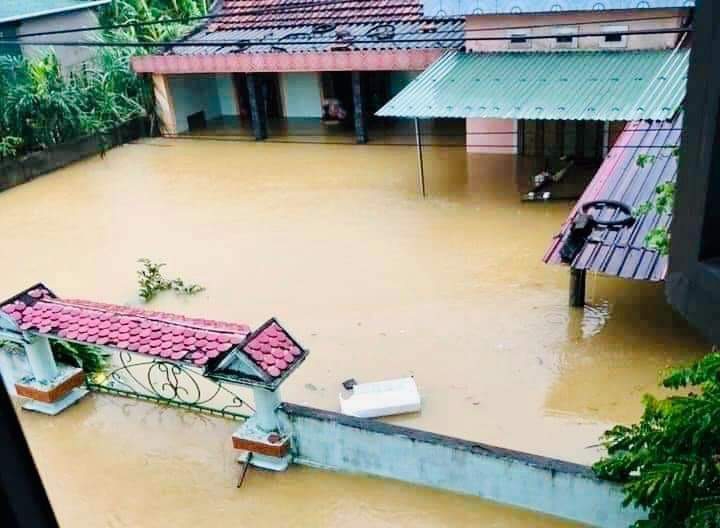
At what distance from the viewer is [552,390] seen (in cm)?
736

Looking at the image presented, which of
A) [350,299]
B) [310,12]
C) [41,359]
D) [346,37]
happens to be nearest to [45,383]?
[41,359]

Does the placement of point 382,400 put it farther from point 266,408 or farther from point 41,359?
point 41,359

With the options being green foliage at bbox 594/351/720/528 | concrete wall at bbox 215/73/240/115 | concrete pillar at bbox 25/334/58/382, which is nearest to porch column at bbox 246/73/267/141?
concrete wall at bbox 215/73/240/115

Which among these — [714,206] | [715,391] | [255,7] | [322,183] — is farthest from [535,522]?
[255,7]

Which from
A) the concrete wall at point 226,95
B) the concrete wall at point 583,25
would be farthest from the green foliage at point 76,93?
the concrete wall at point 583,25

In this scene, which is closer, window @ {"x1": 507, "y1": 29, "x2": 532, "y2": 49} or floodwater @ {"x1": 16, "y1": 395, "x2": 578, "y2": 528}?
floodwater @ {"x1": 16, "y1": 395, "x2": 578, "y2": 528}

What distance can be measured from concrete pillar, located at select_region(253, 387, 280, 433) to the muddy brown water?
0.45 meters

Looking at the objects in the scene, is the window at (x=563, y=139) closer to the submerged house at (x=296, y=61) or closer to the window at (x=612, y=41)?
the window at (x=612, y=41)

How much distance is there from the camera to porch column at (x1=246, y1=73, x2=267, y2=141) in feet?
54.1

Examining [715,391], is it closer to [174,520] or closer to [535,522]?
[535,522]

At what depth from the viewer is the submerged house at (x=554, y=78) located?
11062mm

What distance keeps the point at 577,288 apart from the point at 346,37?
30.0 ft

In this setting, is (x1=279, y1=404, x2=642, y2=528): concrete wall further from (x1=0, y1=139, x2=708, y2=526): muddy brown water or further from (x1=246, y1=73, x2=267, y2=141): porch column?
(x1=246, y1=73, x2=267, y2=141): porch column

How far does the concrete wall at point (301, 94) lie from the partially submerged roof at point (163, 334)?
11.5 meters
